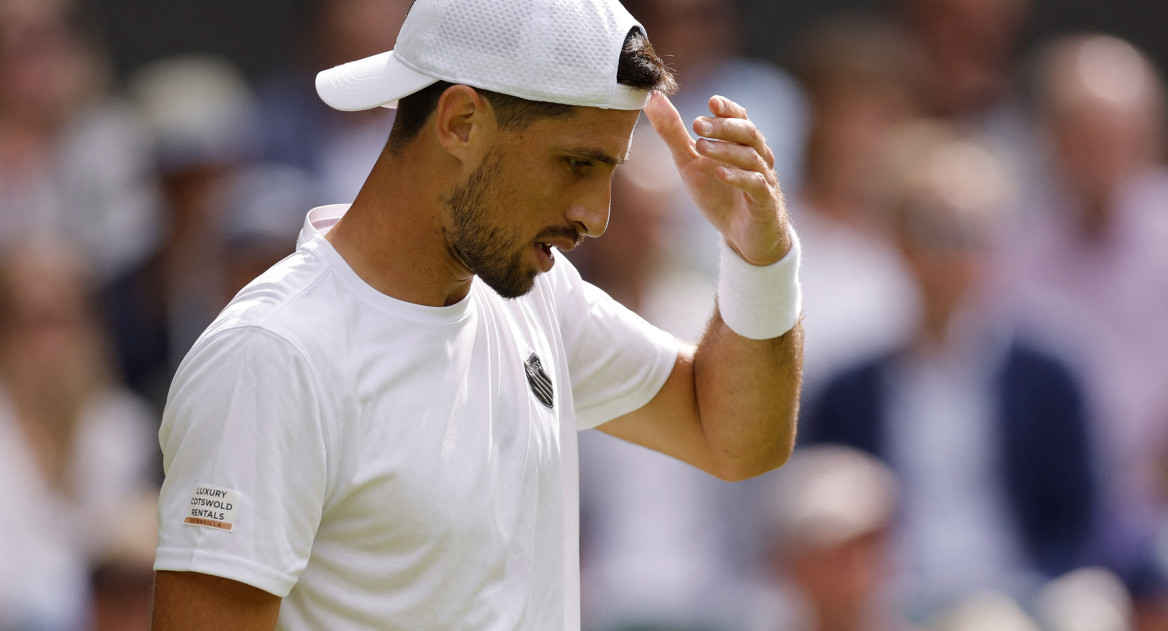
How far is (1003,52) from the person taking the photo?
600cm

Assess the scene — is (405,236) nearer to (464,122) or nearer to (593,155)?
(464,122)

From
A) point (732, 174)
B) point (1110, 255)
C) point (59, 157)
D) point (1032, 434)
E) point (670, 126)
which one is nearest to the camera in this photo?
point (732, 174)

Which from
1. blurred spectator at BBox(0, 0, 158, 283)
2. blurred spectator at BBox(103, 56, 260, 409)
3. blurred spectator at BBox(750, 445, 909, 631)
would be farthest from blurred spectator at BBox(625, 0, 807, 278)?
blurred spectator at BBox(0, 0, 158, 283)

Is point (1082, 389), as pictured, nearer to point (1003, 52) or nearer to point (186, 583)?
point (1003, 52)

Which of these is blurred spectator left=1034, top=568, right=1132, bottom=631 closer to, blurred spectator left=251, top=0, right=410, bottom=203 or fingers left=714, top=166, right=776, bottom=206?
fingers left=714, top=166, right=776, bottom=206

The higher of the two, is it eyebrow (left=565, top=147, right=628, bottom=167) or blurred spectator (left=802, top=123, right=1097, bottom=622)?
eyebrow (left=565, top=147, right=628, bottom=167)

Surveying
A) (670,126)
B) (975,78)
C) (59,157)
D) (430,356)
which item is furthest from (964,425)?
(59,157)

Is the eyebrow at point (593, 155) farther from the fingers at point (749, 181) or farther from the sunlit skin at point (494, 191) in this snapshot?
the fingers at point (749, 181)

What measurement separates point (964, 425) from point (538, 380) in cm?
236

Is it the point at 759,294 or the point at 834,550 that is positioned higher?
the point at 759,294

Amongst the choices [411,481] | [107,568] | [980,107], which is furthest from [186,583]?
[980,107]

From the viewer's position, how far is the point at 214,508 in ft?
6.59

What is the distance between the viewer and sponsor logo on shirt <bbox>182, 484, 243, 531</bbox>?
200 centimetres

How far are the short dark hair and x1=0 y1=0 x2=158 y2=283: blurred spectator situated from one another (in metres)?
3.07
